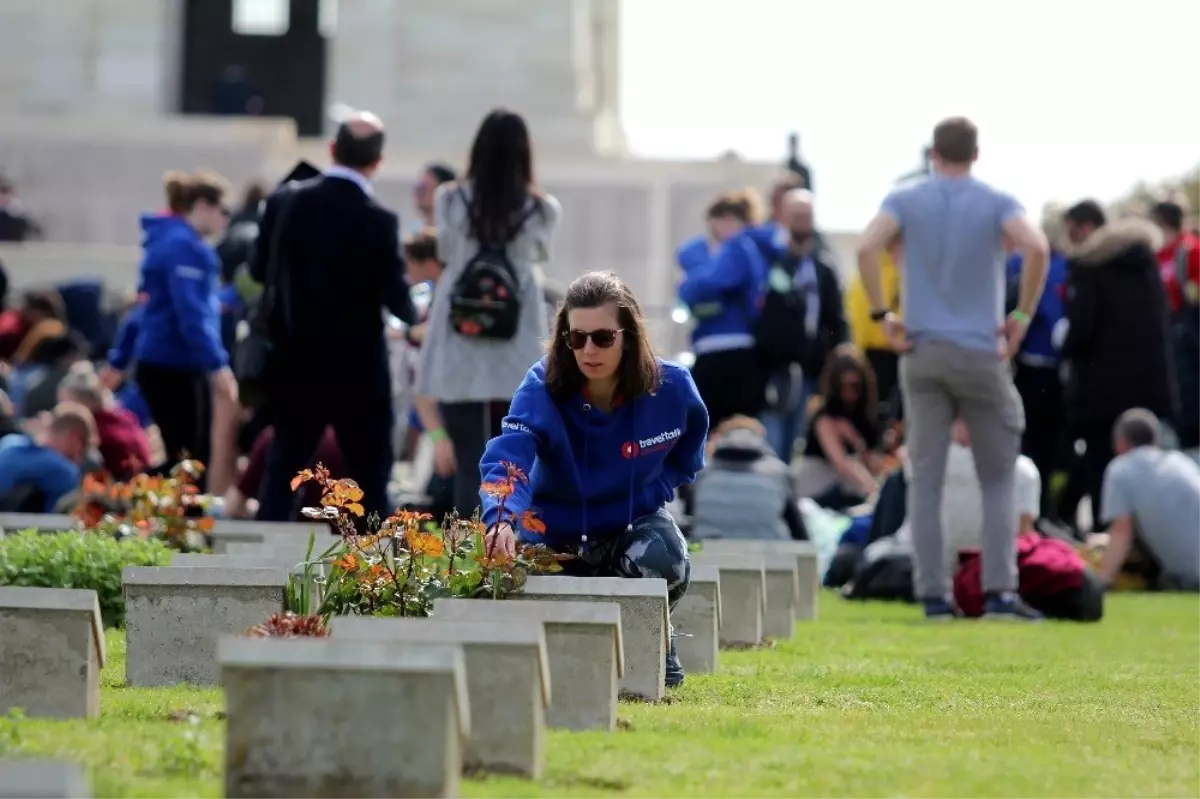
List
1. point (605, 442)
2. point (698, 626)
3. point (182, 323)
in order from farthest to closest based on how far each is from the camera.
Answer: point (182, 323) < point (698, 626) < point (605, 442)

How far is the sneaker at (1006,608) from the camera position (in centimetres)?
1206

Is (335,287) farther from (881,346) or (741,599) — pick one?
(881,346)

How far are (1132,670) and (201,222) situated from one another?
6.66 m

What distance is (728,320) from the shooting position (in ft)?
54.2

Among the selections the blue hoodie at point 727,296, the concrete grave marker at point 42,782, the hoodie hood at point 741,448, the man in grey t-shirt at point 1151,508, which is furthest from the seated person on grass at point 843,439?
the concrete grave marker at point 42,782

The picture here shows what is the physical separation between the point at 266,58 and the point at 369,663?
1383 inches

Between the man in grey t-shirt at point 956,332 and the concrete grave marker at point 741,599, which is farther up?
the man in grey t-shirt at point 956,332

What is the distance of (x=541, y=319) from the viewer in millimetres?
11898

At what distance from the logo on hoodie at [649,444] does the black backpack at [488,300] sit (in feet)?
11.0

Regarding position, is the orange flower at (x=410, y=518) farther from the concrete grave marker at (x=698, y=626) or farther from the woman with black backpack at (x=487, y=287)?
the woman with black backpack at (x=487, y=287)

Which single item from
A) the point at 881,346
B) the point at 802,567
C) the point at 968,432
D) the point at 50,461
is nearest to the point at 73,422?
the point at 50,461

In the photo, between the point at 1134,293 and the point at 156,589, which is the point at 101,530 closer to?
the point at 156,589

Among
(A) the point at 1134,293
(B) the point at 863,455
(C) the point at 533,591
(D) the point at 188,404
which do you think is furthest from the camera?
(B) the point at 863,455

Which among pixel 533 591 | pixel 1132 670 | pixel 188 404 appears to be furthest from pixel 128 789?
pixel 188 404
